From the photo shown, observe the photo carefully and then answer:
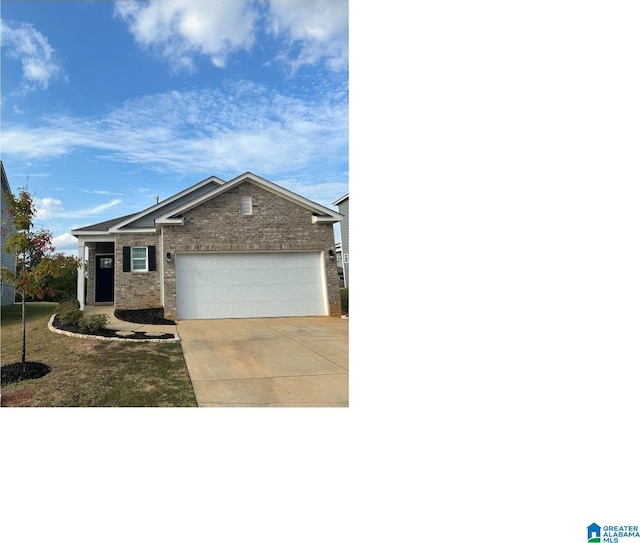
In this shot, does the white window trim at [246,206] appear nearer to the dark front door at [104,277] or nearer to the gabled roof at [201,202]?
the gabled roof at [201,202]

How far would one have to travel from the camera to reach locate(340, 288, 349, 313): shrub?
25.9 ft

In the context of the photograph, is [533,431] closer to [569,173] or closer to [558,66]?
[569,173]

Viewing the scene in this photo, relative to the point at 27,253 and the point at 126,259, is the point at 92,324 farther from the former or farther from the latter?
the point at 126,259

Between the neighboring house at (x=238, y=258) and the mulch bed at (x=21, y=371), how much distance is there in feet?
10.3

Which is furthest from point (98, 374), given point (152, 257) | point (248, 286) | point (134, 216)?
point (134, 216)

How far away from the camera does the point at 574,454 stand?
3037mm

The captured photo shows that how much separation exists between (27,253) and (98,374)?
5.07 ft

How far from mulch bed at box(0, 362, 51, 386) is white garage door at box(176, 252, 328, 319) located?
312cm

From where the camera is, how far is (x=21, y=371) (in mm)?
4156

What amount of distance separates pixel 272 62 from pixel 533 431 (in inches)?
171

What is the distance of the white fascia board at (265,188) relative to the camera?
838 cm

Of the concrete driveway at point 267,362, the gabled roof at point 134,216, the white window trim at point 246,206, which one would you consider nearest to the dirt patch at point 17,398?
the concrete driveway at point 267,362

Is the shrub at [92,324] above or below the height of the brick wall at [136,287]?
below

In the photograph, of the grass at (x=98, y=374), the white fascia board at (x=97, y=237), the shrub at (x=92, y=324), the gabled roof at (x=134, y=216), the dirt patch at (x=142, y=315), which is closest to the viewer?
the grass at (x=98, y=374)
